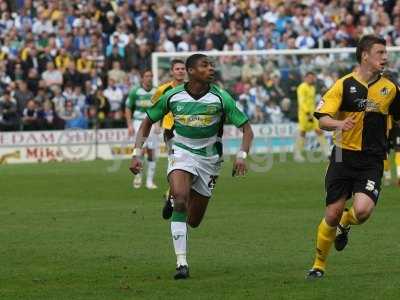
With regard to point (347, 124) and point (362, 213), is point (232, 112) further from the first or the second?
point (362, 213)

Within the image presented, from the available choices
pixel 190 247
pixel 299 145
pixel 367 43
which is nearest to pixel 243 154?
pixel 367 43

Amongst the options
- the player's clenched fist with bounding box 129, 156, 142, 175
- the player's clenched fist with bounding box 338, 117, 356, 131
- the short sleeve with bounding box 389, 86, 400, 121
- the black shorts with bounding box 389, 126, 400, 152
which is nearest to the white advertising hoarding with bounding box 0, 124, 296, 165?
the black shorts with bounding box 389, 126, 400, 152

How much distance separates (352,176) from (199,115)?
1.67m

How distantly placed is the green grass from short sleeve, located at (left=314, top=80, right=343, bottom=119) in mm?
1550

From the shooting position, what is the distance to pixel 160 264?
11.5 metres

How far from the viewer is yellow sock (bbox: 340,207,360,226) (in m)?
10.5

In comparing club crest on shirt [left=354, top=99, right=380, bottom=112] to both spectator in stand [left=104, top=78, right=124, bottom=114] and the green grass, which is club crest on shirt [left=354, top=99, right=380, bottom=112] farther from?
spectator in stand [left=104, top=78, right=124, bottom=114]

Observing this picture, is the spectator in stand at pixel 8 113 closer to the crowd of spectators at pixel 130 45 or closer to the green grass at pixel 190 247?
the crowd of spectators at pixel 130 45

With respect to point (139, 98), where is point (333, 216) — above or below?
above

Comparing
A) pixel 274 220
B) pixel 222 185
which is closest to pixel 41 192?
pixel 222 185

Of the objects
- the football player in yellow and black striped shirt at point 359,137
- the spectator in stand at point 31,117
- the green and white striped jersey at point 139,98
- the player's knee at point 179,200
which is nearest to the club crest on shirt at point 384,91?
the football player in yellow and black striped shirt at point 359,137

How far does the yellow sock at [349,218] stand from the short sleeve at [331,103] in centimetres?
98

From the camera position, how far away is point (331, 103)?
1024 cm

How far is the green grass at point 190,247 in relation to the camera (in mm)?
9875
